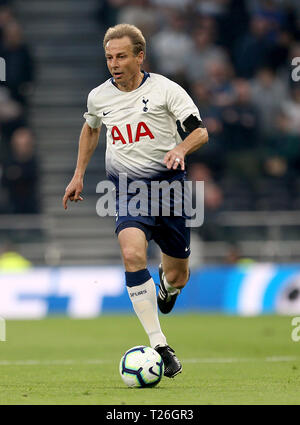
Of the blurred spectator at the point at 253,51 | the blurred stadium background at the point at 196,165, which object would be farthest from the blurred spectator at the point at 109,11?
the blurred spectator at the point at 253,51

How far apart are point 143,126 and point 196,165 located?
30.1ft

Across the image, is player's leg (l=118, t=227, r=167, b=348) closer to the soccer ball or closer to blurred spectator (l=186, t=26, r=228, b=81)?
the soccer ball

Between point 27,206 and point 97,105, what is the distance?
9.12 meters

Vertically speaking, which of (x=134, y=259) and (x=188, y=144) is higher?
(x=188, y=144)

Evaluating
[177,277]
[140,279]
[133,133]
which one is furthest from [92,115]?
[177,277]

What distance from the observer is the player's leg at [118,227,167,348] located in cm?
777

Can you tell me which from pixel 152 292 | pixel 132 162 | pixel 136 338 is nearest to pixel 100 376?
pixel 152 292

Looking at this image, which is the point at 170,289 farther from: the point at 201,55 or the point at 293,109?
the point at 201,55

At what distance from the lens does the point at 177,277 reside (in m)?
9.25

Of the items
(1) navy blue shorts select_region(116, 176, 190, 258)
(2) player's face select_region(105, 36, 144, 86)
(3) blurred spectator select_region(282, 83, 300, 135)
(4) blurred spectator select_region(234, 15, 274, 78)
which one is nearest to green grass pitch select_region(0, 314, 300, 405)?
(1) navy blue shorts select_region(116, 176, 190, 258)

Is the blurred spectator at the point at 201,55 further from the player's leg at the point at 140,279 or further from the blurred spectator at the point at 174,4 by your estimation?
the player's leg at the point at 140,279

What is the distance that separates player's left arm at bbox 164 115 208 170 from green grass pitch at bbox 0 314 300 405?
1.58 meters

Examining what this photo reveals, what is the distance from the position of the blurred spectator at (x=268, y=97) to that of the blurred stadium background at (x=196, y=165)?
2 cm

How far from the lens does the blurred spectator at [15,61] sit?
18.4 m
